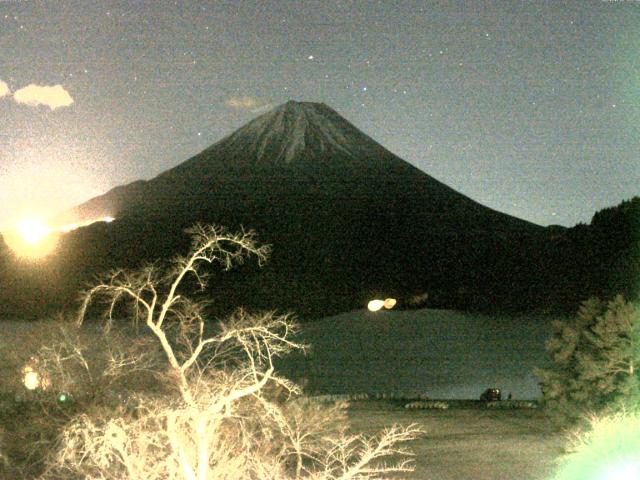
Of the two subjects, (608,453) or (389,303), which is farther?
(389,303)

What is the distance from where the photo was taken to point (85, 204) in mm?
121750

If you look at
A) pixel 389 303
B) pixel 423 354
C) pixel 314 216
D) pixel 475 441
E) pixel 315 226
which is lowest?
pixel 423 354

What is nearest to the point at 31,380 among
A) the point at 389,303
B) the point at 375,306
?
the point at 375,306

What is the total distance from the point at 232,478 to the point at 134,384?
27.8 feet

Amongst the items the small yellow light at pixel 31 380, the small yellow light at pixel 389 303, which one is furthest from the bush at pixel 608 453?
the small yellow light at pixel 389 303

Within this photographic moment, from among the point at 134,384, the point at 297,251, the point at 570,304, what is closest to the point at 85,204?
the point at 297,251

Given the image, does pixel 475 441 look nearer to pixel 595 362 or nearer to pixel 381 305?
pixel 595 362

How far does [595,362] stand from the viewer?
19141 mm

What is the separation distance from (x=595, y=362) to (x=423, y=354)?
101 feet

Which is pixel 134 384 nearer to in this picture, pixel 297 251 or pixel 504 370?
pixel 504 370

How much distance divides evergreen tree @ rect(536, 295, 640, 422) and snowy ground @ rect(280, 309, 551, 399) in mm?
15241

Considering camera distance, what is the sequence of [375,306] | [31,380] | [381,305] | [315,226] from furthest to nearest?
[315,226], [381,305], [375,306], [31,380]

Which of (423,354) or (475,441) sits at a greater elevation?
(475,441)

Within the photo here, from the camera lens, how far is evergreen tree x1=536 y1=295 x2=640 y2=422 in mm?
18562
